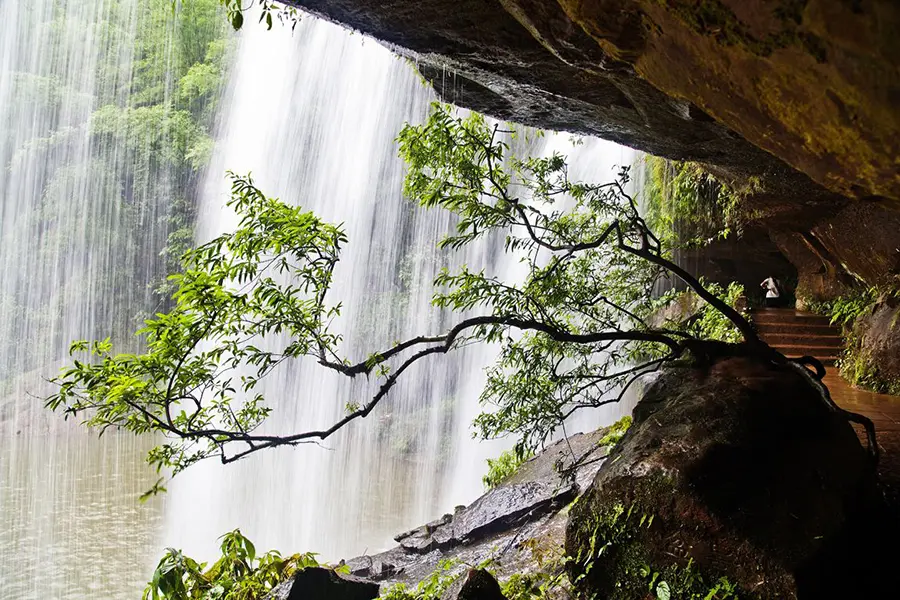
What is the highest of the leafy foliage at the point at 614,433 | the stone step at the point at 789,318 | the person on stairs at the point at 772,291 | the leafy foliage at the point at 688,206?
the leafy foliage at the point at 688,206

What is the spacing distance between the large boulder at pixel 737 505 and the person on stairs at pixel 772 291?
10.2 meters

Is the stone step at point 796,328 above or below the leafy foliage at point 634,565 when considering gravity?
above

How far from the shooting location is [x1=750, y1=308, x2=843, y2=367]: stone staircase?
10.6 m

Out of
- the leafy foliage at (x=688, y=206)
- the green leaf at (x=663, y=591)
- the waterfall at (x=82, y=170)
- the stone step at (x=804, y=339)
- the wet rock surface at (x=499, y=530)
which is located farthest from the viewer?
the waterfall at (x=82, y=170)

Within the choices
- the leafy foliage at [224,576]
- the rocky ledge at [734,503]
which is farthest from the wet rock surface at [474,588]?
the leafy foliage at [224,576]

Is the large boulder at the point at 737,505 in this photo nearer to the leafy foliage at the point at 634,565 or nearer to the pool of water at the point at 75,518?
the leafy foliage at the point at 634,565

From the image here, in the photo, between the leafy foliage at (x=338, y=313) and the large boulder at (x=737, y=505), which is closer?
the large boulder at (x=737, y=505)

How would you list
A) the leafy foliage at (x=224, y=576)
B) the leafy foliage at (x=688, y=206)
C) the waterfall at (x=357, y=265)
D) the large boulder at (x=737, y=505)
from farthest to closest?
the waterfall at (x=357, y=265), the leafy foliage at (x=688, y=206), the leafy foliage at (x=224, y=576), the large boulder at (x=737, y=505)

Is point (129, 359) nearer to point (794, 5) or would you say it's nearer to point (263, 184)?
point (794, 5)

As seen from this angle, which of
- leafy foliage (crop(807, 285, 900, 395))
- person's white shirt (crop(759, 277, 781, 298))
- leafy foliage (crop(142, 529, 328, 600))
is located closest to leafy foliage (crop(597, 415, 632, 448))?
leafy foliage (crop(807, 285, 900, 395))

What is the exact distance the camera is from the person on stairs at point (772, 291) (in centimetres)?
1323

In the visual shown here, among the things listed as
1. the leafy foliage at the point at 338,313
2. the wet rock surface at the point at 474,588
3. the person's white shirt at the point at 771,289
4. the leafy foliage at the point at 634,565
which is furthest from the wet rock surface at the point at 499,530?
the person's white shirt at the point at 771,289

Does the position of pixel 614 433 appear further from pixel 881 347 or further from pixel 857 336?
pixel 857 336

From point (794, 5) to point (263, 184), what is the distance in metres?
18.5
